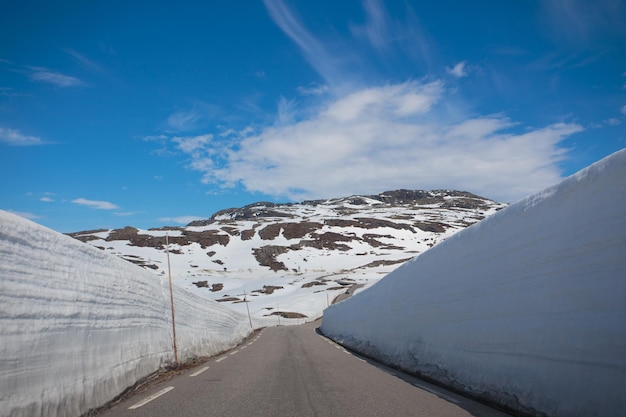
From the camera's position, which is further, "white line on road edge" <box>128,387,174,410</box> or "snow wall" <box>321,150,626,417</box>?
"white line on road edge" <box>128,387,174,410</box>

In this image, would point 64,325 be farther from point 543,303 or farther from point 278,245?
point 278,245

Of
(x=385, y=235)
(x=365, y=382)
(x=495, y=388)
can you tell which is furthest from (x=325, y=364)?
(x=385, y=235)

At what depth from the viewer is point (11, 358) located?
4320mm

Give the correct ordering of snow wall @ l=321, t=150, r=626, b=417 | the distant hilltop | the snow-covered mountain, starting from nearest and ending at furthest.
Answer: snow wall @ l=321, t=150, r=626, b=417, the snow-covered mountain, the distant hilltop

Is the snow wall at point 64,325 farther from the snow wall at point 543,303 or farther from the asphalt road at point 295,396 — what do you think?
the snow wall at point 543,303

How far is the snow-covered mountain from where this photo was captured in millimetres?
75500

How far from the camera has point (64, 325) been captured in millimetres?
5410

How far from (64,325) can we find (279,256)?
107395 millimetres

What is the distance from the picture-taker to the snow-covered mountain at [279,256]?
2972 inches

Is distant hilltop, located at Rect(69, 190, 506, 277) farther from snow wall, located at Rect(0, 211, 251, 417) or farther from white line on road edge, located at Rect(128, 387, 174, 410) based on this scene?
white line on road edge, located at Rect(128, 387, 174, 410)

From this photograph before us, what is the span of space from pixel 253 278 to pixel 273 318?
38.1 meters

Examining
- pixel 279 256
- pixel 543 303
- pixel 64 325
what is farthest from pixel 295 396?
pixel 279 256

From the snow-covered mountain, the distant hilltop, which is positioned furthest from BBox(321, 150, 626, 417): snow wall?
the distant hilltop

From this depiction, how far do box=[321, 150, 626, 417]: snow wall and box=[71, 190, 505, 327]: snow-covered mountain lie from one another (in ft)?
149
